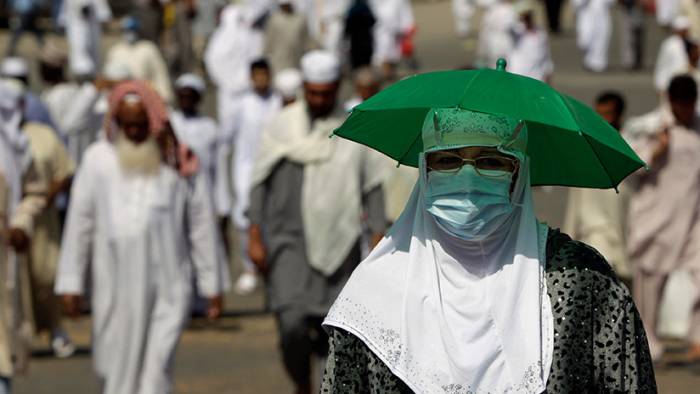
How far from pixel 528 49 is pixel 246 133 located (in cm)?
794

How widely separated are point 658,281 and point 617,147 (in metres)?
7.29

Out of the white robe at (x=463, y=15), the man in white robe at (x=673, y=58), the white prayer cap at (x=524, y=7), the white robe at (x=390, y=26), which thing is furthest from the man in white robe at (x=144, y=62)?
the white robe at (x=463, y=15)

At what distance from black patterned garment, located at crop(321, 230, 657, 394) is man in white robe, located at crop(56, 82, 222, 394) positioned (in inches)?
189

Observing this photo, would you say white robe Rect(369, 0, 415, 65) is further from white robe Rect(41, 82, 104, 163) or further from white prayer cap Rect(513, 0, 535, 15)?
white robe Rect(41, 82, 104, 163)

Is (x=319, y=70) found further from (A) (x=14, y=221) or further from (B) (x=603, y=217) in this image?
(B) (x=603, y=217)

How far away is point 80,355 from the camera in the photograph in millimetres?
12734

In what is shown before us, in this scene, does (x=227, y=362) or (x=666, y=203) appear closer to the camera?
(x=666, y=203)

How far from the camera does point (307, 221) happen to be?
31.0ft

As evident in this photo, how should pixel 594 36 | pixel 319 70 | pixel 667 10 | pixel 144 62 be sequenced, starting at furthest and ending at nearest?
pixel 667 10
pixel 594 36
pixel 144 62
pixel 319 70

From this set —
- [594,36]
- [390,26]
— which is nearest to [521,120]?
[390,26]

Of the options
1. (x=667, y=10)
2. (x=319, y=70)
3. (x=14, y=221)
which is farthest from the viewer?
(x=667, y=10)

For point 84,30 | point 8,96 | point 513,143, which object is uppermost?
point 513,143

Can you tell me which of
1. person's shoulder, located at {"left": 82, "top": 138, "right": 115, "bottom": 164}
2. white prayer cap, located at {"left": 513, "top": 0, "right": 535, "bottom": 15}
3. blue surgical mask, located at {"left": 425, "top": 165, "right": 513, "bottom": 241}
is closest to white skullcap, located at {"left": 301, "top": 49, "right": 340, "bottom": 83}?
person's shoulder, located at {"left": 82, "top": 138, "right": 115, "bottom": 164}

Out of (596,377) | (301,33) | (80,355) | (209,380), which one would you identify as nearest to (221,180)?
(80,355)
